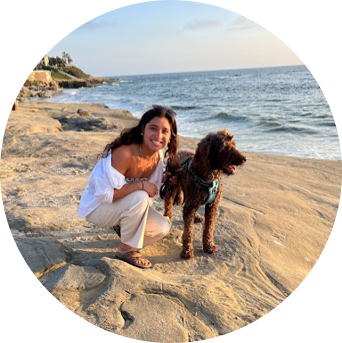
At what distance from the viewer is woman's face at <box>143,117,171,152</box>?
10.7 feet

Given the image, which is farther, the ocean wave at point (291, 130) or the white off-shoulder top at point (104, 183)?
the ocean wave at point (291, 130)

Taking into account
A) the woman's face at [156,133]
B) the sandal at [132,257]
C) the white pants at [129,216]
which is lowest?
the sandal at [132,257]

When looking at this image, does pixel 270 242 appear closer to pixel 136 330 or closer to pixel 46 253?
pixel 136 330

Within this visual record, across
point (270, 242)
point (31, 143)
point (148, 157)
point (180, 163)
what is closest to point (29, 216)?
point (148, 157)

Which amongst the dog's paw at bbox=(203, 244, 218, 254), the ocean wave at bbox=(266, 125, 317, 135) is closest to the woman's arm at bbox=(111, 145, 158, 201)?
the dog's paw at bbox=(203, 244, 218, 254)

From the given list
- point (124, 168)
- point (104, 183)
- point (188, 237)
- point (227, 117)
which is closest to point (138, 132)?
point (124, 168)

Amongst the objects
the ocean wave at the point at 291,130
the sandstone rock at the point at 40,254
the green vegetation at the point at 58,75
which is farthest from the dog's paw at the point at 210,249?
the green vegetation at the point at 58,75

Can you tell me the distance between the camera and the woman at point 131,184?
3.27 metres

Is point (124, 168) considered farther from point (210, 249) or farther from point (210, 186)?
point (210, 249)

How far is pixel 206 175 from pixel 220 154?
0.32 meters

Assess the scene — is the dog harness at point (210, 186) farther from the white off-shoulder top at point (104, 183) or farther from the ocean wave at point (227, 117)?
the ocean wave at point (227, 117)

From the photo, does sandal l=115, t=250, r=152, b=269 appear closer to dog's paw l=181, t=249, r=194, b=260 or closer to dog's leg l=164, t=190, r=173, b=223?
dog's paw l=181, t=249, r=194, b=260

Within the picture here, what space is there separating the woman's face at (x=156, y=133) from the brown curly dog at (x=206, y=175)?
417 mm

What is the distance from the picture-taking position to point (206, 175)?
3469 mm
